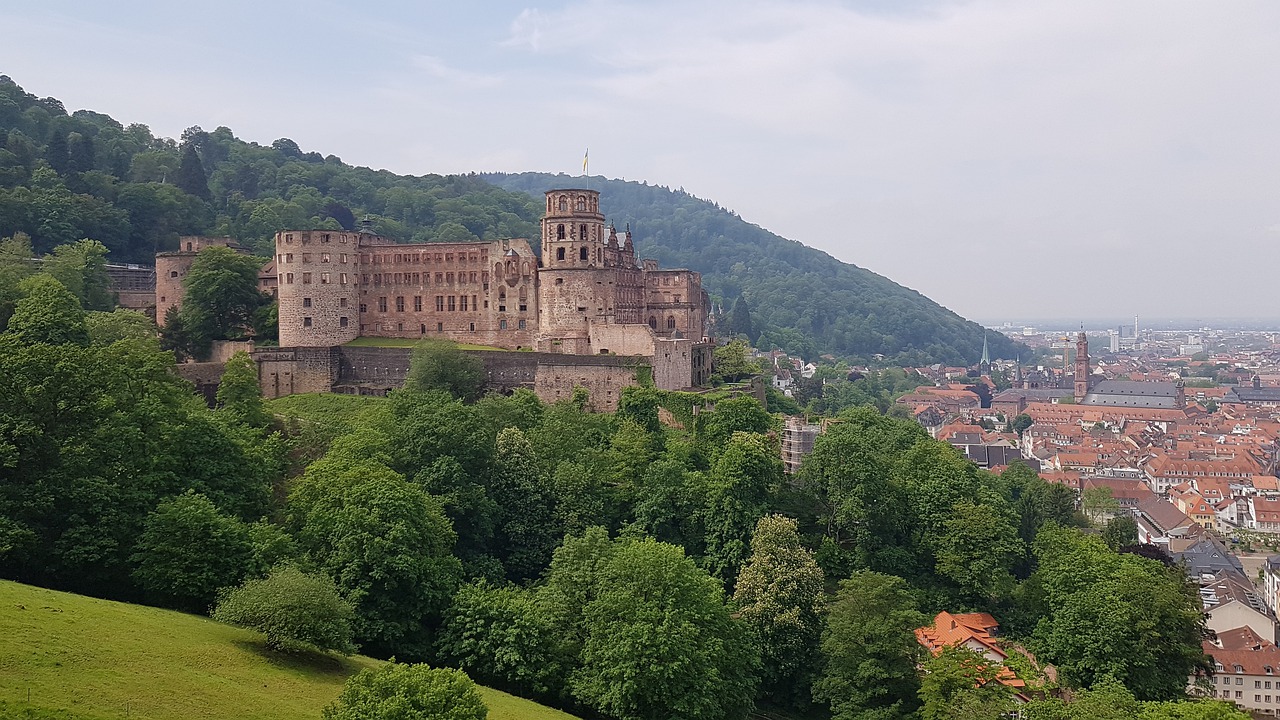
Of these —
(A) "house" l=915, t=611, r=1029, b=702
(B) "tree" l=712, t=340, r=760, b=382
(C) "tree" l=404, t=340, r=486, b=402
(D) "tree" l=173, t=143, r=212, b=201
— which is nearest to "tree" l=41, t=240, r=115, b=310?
(C) "tree" l=404, t=340, r=486, b=402

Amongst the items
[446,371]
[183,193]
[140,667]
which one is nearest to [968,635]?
[446,371]

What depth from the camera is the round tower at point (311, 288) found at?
71.4m

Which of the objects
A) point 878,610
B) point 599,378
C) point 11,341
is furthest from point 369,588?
point 599,378

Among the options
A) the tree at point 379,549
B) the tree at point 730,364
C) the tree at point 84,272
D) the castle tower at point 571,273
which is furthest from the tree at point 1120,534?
the tree at point 84,272

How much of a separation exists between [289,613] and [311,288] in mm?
43112

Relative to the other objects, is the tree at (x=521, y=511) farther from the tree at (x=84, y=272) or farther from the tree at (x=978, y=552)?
the tree at (x=84, y=272)

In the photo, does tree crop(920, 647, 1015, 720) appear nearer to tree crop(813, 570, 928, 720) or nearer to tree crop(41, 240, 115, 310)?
tree crop(813, 570, 928, 720)

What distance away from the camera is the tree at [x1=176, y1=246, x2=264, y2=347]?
232 ft

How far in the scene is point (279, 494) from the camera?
47438mm

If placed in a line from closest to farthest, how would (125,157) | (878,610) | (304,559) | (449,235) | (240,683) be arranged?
(240,683)
(304,559)
(878,610)
(125,157)
(449,235)

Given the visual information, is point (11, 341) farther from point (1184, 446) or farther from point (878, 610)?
point (1184, 446)

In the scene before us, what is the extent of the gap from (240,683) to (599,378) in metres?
38.3

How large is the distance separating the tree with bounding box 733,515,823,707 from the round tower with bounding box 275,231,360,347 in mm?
37541

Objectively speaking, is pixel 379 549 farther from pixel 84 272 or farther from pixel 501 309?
pixel 84 272
